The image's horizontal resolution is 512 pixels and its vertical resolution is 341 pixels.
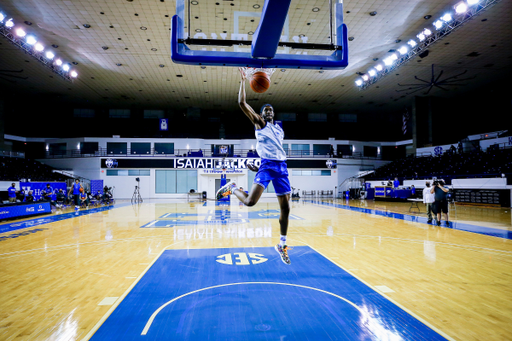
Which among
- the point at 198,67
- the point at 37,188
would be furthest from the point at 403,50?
the point at 37,188

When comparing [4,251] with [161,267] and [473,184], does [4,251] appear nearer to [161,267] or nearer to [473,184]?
[161,267]

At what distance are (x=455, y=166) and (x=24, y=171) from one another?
107 feet

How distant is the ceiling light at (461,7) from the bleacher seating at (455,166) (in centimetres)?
948

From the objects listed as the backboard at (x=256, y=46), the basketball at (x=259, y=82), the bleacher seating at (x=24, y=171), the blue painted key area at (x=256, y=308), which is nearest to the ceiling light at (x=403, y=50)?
the backboard at (x=256, y=46)

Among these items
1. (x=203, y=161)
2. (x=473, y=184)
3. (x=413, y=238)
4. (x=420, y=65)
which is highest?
(x=420, y=65)

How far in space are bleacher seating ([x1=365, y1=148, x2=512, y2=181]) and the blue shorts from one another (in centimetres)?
1830

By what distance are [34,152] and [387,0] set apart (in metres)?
34.1

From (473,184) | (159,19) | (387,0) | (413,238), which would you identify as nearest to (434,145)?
(473,184)

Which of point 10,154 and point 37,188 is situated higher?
point 10,154

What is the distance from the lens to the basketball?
4.59m

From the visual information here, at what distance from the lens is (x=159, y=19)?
14211mm

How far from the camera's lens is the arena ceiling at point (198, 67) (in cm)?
1344

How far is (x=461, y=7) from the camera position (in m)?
12.6

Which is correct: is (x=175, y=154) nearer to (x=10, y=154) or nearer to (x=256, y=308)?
(x=10, y=154)
